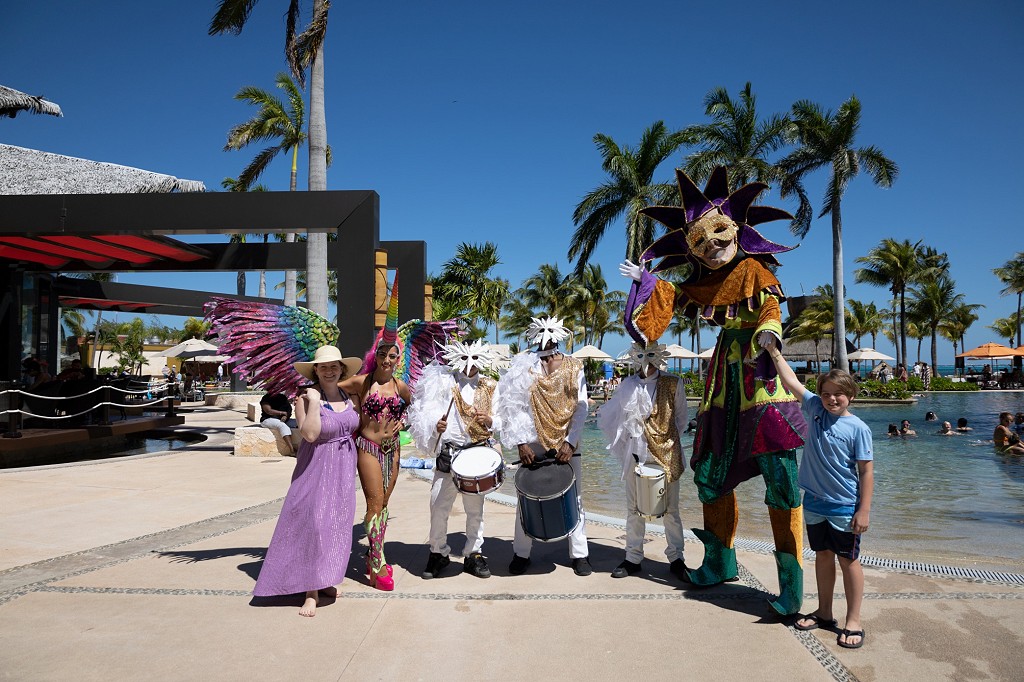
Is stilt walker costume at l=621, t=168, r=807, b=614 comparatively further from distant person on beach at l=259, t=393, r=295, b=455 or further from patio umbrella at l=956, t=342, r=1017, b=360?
patio umbrella at l=956, t=342, r=1017, b=360

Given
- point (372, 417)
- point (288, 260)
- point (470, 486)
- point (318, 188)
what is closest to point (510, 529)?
point (470, 486)

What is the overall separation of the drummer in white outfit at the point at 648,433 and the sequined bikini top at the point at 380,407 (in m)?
1.55

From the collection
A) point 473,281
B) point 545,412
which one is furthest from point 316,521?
point 473,281

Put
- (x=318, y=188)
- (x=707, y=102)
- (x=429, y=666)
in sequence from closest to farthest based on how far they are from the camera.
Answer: (x=429, y=666), (x=318, y=188), (x=707, y=102)

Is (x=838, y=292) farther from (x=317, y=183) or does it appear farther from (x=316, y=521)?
(x=316, y=521)

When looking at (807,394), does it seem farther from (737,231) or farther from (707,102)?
(707,102)

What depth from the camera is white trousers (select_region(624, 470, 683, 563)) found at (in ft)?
15.5

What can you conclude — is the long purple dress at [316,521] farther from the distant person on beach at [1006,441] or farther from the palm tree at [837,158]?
the palm tree at [837,158]

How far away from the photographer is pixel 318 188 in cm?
1226

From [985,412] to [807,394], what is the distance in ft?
86.0

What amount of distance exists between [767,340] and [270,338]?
332cm

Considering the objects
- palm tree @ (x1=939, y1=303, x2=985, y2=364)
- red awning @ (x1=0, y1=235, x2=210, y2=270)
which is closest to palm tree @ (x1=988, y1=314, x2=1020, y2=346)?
palm tree @ (x1=939, y1=303, x2=985, y2=364)

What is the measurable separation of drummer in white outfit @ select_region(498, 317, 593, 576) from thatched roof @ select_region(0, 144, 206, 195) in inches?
396

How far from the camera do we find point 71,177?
12.2 meters
